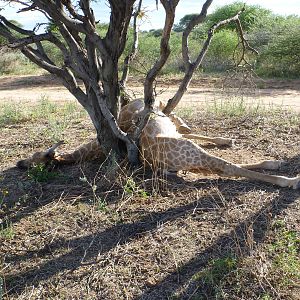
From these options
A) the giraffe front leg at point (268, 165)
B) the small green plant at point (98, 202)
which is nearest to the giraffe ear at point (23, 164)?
the small green plant at point (98, 202)

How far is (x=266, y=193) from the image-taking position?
447 cm

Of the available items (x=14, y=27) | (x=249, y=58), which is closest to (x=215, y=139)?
(x=14, y=27)

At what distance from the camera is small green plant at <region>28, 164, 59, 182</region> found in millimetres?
5039

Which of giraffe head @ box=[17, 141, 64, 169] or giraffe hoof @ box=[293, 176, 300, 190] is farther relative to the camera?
giraffe head @ box=[17, 141, 64, 169]

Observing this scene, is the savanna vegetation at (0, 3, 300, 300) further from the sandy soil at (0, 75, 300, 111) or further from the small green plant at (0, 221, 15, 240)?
the sandy soil at (0, 75, 300, 111)

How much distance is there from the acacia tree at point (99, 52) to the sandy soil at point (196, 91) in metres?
5.10

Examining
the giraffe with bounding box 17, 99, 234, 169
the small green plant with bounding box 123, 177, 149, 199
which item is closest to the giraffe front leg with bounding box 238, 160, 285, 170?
the small green plant with bounding box 123, 177, 149, 199

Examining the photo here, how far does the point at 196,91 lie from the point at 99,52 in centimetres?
852

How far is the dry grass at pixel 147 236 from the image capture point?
3270mm

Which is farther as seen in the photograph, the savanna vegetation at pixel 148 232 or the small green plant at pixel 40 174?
the small green plant at pixel 40 174

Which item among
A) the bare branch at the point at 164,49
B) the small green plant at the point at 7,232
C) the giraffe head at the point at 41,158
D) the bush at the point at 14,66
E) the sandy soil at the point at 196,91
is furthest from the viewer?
the bush at the point at 14,66

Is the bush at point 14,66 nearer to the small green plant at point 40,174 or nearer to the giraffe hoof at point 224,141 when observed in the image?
the giraffe hoof at point 224,141

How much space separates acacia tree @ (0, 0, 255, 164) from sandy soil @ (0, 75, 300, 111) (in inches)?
201

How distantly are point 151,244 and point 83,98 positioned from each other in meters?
2.15
